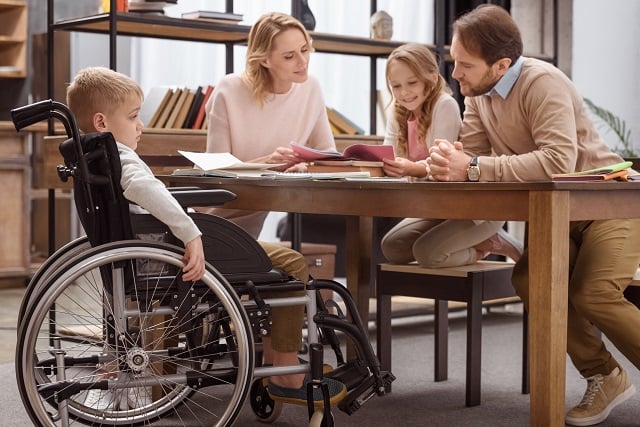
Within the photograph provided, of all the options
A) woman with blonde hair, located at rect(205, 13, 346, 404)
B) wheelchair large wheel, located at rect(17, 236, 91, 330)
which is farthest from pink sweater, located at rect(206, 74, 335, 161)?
wheelchair large wheel, located at rect(17, 236, 91, 330)

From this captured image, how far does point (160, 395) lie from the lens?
2.56m

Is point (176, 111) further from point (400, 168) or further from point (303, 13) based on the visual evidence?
point (400, 168)

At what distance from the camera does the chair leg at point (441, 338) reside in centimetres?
324

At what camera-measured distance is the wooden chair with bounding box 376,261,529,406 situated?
9.46ft

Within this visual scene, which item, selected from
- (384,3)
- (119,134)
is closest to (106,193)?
(119,134)

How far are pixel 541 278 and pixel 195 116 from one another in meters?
2.36

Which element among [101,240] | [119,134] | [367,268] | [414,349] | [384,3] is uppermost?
[384,3]

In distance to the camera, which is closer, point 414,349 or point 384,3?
point 414,349

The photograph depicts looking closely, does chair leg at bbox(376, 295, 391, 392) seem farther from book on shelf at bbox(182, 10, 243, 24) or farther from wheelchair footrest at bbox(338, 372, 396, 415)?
book on shelf at bbox(182, 10, 243, 24)

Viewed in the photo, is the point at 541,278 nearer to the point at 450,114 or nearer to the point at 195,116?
the point at 450,114

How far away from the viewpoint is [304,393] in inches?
94.5

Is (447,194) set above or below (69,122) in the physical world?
below

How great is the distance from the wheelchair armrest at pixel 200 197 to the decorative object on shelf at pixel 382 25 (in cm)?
262

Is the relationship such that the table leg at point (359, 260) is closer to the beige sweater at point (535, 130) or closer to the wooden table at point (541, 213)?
the beige sweater at point (535, 130)
